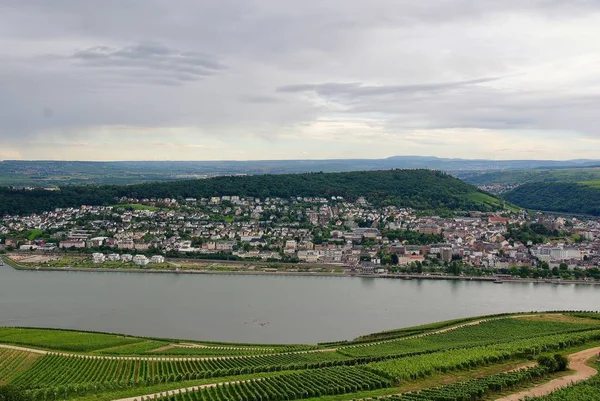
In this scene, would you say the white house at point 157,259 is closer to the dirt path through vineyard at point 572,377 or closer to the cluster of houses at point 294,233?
the cluster of houses at point 294,233

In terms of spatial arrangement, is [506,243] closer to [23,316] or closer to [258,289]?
[258,289]

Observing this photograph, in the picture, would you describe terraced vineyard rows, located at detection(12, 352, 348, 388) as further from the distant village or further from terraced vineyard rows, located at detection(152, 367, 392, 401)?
the distant village

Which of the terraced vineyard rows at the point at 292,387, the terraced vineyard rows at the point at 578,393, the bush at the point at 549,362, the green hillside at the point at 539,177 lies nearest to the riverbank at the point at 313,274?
the bush at the point at 549,362

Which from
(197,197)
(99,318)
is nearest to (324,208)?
(197,197)

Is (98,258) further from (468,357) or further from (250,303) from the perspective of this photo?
(468,357)

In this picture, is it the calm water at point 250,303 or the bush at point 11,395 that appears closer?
the bush at point 11,395

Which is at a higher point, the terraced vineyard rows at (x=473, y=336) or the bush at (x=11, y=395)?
the bush at (x=11, y=395)
